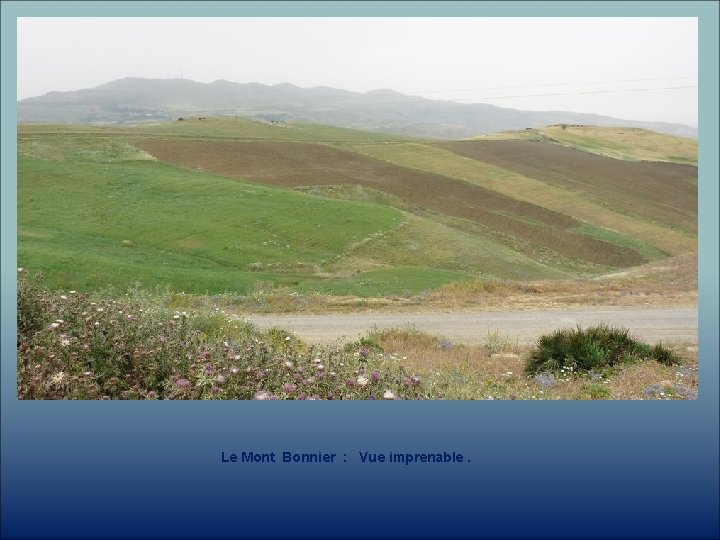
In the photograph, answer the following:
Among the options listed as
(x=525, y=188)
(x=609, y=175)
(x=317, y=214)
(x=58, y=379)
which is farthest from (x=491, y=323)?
(x=609, y=175)

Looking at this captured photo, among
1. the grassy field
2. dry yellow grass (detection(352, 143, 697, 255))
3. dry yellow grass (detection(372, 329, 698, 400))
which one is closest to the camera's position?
dry yellow grass (detection(372, 329, 698, 400))

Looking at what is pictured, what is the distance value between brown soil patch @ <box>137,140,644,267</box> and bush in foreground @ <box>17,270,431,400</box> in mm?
40973

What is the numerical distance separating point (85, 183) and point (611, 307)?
39.8 m

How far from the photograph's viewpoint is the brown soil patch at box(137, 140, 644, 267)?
4859 centimetres

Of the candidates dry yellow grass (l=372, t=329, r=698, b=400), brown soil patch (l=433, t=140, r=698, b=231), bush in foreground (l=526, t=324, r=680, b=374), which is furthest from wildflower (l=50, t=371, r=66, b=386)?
brown soil patch (l=433, t=140, r=698, b=231)

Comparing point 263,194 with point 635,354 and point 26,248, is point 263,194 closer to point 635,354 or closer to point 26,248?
point 26,248

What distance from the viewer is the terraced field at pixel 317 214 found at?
30.2m

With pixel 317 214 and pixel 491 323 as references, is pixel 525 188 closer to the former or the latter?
pixel 317 214

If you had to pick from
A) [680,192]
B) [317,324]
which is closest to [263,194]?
[317,324]

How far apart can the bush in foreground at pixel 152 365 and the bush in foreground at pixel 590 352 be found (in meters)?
3.39

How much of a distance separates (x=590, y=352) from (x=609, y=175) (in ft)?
227

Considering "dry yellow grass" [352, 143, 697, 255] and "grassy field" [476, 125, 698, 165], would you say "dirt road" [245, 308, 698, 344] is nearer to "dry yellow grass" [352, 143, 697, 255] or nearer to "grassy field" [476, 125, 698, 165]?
"dry yellow grass" [352, 143, 697, 255]

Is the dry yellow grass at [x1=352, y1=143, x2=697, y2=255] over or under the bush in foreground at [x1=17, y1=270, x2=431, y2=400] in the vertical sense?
over

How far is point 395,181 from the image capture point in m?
59.4
